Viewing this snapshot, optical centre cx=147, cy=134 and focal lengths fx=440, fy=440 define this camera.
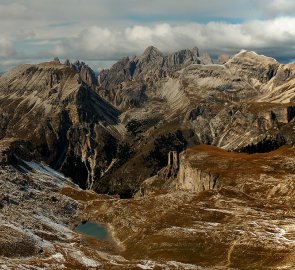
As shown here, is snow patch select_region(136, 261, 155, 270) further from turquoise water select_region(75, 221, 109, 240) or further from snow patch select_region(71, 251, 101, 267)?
turquoise water select_region(75, 221, 109, 240)

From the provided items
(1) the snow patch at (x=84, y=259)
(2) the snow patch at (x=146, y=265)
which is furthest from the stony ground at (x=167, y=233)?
(2) the snow patch at (x=146, y=265)

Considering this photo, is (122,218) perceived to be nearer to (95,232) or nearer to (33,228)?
(95,232)

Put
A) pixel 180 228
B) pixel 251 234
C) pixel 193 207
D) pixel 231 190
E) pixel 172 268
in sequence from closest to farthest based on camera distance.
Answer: pixel 172 268
pixel 251 234
pixel 180 228
pixel 193 207
pixel 231 190

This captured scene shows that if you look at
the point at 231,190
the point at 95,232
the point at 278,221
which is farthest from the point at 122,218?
the point at 278,221

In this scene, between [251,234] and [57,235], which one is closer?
[251,234]

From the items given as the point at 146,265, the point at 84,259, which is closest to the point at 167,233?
the point at 146,265

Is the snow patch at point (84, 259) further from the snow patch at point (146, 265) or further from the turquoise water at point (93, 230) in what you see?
the turquoise water at point (93, 230)

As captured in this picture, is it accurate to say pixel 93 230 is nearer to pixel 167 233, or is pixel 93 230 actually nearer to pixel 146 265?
pixel 167 233

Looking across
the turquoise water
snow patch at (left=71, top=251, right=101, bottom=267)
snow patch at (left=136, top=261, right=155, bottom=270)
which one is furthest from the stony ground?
the turquoise water
